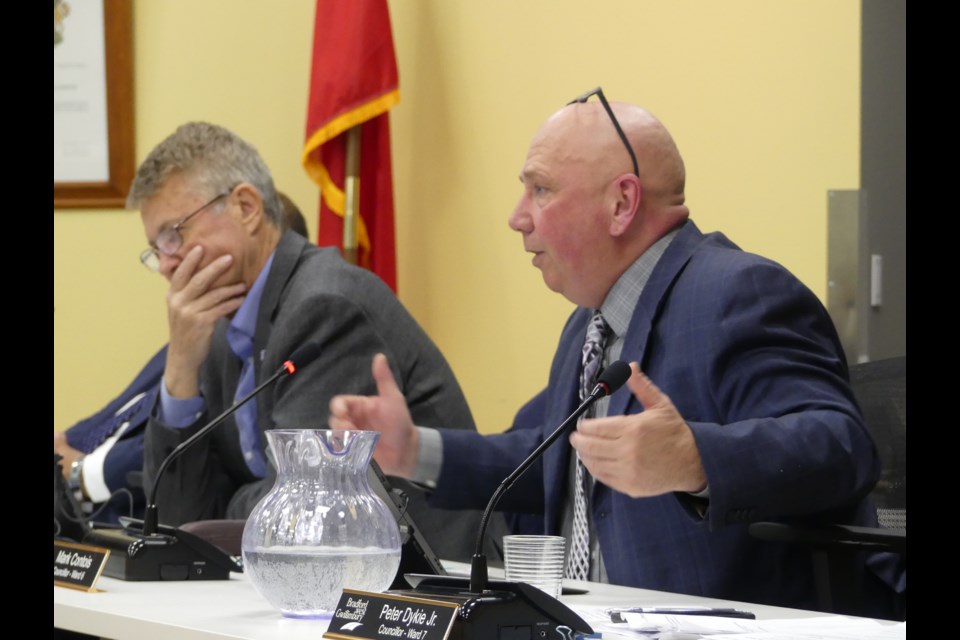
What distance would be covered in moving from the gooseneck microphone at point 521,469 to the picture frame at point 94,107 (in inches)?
138

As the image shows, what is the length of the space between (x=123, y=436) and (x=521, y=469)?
8.21 ft

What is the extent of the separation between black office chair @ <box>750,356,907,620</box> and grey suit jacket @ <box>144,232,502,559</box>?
924 mm

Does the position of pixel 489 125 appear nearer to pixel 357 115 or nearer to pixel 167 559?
pixel 357 115

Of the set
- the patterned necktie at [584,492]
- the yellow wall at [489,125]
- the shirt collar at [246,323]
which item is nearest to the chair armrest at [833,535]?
the patterned necktie at [584,492]

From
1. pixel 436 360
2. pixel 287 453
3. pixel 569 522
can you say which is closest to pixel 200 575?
pixel 287 453

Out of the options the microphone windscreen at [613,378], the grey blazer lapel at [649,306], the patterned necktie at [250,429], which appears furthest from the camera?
the patterned necktie at [250,429]

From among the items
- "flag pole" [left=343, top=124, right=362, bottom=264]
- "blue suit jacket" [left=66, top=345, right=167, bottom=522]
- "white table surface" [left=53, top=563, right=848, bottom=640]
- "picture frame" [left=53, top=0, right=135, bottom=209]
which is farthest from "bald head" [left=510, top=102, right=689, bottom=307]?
"picture frame" [left=53, top=0, right=135, bottom=209]

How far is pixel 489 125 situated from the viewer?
→ 12.9 feet

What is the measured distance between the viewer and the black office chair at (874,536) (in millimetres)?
2021

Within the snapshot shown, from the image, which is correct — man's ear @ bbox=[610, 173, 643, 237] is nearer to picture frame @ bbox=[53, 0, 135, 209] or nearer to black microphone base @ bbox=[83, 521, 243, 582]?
black microphone base @ bbox=[83, 521, 243, 582]

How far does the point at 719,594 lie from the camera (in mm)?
2090

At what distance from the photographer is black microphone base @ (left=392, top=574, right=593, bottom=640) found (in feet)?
4.09

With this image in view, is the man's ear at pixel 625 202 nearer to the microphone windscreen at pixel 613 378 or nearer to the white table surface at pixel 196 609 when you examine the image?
the white table surface at pixel 196 609
